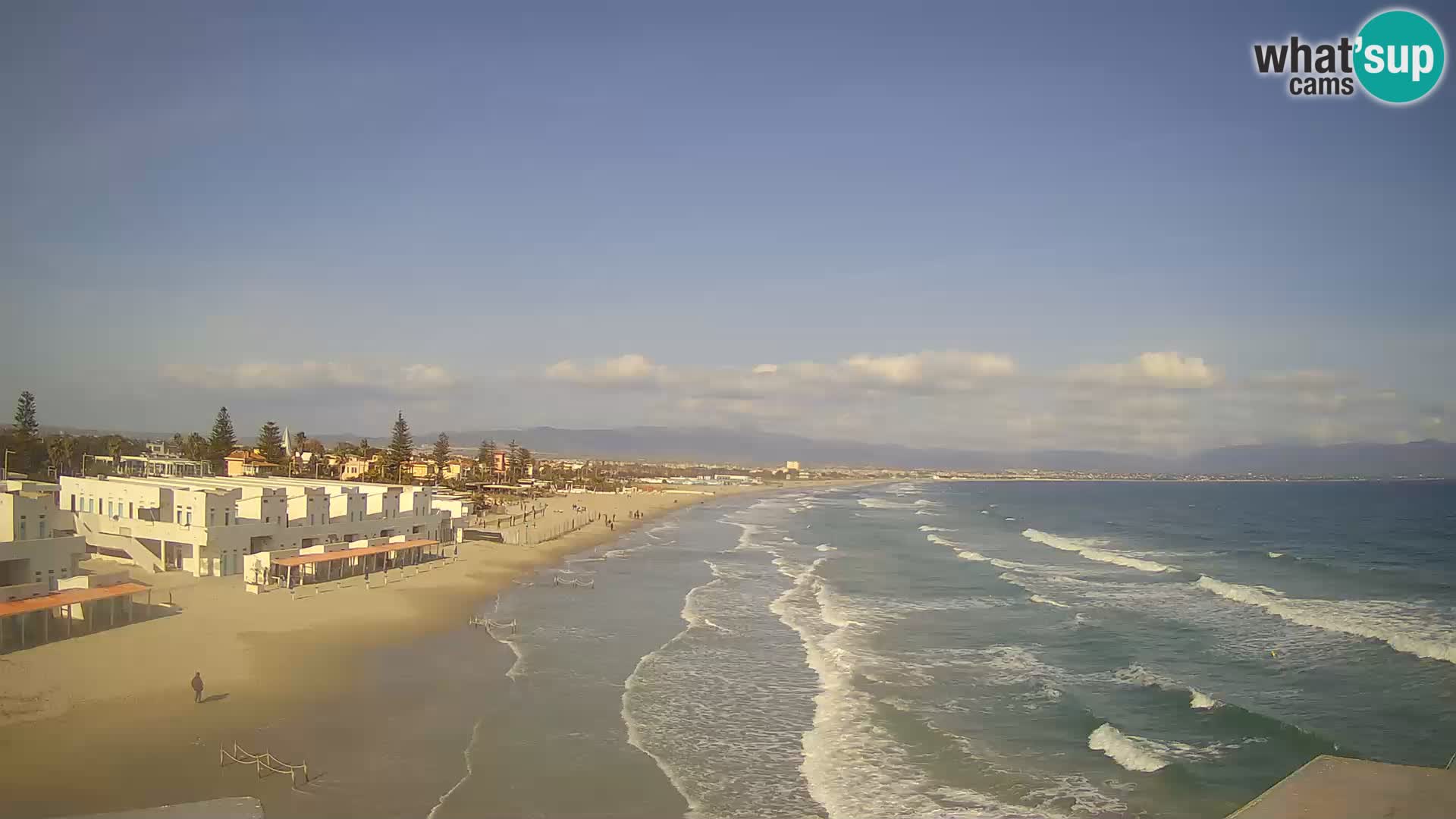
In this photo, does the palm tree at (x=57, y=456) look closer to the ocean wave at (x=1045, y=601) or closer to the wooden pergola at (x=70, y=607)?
the wooden pergola at (x=70, y=607)

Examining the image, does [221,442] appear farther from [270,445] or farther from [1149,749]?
[1149,749]

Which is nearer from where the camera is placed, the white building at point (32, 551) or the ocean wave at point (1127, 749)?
the ocean wave at point (1127, 749)

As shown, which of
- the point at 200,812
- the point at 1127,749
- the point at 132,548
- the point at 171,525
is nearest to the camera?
the point at 200,812

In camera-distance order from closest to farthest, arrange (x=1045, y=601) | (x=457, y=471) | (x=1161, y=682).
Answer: (x=1161, y=682)
(x=1045, y=601)
(x=457, y=471)

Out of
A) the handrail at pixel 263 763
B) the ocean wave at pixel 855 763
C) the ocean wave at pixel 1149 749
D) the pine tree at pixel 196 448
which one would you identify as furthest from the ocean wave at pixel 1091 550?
the pine tree at pixel 196 448

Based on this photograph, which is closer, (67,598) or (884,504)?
→ (67,598)

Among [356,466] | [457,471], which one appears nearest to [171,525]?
[356,466]
